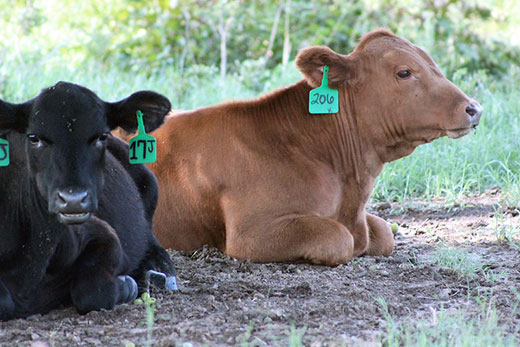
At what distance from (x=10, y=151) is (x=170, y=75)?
24.8 feet

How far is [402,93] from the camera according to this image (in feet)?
20.2

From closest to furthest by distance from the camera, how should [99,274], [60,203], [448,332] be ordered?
[448,332] < [60,203] < [99,274]

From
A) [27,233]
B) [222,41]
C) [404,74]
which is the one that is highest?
[222,41]

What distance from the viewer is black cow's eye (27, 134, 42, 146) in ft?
13.8

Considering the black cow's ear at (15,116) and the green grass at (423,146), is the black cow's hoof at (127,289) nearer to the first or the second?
the black cow's ear at (15,116)

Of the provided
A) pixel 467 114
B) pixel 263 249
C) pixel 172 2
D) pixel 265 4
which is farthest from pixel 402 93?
pixel 265 4

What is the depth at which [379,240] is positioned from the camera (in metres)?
6.32

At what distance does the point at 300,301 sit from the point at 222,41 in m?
9.36

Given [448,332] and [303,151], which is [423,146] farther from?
[448,332]

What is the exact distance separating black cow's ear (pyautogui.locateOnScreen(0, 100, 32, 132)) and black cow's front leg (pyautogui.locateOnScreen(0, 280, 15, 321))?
2.64 feet

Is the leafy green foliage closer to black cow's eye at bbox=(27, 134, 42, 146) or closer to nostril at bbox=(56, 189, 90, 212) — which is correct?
black cow's eye at bbox=(27, 134, 42, 146)

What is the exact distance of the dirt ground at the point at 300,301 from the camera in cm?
396

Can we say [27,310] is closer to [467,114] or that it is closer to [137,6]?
[467,114]

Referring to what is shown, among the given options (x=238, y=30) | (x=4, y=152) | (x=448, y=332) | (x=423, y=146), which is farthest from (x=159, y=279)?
(x=238, y=30)
